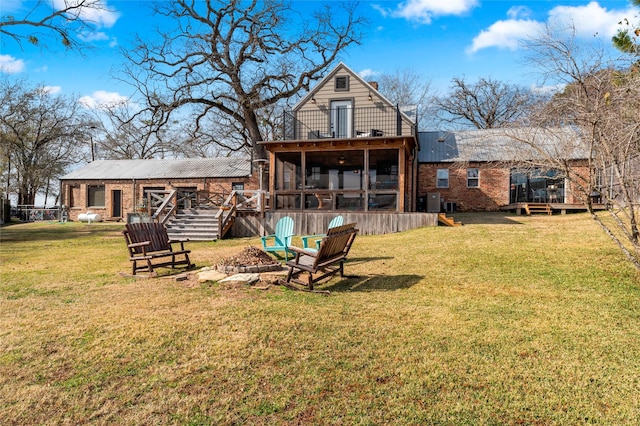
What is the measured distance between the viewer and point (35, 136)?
33.5 m

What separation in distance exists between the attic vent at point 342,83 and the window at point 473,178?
8052 mm

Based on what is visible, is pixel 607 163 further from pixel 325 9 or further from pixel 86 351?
pixel 325 9

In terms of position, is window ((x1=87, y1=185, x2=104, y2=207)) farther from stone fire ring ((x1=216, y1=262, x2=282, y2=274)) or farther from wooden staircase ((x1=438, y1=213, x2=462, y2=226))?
stone fire ring ((x1=216, y1=262, x2=282, y2=274))

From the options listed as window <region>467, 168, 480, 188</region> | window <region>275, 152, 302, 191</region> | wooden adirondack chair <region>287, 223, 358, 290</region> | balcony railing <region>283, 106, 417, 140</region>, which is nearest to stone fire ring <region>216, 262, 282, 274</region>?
wooden adirondack chair <region>287, 223, 358, 290</region>

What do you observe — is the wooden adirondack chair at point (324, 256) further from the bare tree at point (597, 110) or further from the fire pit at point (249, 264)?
the bare tree at point (597, 110)

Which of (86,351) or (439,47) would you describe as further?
(439,47)

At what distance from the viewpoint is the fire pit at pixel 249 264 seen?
7.14m

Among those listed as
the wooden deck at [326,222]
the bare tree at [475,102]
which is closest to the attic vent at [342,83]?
the wooden deck at [326,222]

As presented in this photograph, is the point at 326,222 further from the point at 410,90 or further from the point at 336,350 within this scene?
the point at 410,90

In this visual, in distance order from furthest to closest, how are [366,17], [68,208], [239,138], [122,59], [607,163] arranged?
[239,138], [68,208], [366,17], [122,59], [607,163]

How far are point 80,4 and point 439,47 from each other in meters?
12.2

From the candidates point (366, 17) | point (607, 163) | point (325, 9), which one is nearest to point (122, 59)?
point (325, 9)

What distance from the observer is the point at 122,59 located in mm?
22125

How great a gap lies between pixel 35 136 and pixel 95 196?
12839 millimetres
